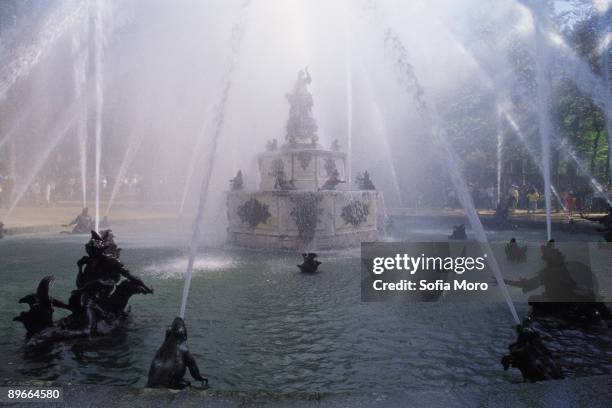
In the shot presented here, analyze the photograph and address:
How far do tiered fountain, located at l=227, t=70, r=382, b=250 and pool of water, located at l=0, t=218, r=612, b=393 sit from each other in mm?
4598

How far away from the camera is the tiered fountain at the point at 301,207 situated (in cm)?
1463

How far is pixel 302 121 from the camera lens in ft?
62.8

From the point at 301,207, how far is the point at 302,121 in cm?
601

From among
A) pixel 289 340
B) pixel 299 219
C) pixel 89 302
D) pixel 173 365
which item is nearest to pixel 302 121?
pixel 299 219

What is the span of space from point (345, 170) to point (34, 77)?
35188 mm

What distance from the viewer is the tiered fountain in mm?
14633

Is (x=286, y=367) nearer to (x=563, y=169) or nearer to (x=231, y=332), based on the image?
(x=231, y=332)

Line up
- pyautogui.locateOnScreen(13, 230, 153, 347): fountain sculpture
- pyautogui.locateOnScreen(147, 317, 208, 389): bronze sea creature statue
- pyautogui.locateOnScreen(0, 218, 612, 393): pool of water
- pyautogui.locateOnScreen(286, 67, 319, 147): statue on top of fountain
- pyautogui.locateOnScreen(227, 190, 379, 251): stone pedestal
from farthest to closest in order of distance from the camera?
pyautogui.locateOnScreen(286, 67, 319, 147): statue on top of fountain → pyautogui.locateOnScreen(227, 190, 379, 251): stone pedestal → pyautogui.locateOnScreen(13, 230, 153, 347): fountain sculpture → pyautogui.locateOnScreen(0, 218, 612, 393): pool of water → pyautogui.locateOnScreen(147, 317, 208, 389): bronze sea creature statue

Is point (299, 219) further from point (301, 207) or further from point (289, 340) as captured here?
point (289, 340)

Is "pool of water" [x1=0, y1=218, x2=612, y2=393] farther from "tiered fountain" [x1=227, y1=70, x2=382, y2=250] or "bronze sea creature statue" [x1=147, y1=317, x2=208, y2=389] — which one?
"tiered fountain" [x1=227, y1=70, x2=382, y2=250]

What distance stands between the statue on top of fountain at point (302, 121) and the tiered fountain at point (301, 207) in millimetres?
71

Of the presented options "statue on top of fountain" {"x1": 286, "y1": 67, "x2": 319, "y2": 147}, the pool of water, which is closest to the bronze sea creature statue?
the pool of water

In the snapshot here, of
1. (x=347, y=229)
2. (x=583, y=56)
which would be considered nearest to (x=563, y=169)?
(x=583, y=56)

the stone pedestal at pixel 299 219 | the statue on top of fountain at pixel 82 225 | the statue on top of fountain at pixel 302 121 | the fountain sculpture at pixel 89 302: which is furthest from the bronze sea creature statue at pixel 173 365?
the statue on top of fountain at pixel 82 225
